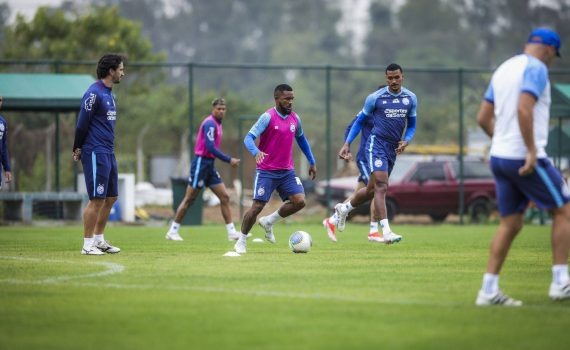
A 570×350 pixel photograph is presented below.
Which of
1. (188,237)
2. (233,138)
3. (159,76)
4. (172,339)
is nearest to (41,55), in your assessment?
(159,76)

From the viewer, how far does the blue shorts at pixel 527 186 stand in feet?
30.5

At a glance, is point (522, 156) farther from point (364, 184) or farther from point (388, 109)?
point (364, 184)

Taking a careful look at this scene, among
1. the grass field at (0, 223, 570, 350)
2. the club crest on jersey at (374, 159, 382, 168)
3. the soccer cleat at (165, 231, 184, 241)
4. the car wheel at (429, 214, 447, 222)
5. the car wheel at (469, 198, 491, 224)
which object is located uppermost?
the club crest on jersey at (374, 159, 382, 168)

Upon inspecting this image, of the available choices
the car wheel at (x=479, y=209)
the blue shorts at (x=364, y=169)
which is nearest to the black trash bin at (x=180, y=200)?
the car wheel at (x=479, y=209)

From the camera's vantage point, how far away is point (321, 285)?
34.7 feet

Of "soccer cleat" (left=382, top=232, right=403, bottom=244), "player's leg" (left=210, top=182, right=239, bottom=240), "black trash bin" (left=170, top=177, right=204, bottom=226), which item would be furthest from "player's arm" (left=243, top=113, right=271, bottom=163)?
"black trash bin" (left=170, top=177, right=204, bottom=226)

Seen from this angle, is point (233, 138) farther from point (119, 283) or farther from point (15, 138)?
point (119, 283)

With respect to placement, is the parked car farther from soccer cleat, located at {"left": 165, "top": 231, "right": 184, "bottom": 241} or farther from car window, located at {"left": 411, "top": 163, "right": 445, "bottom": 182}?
soccer cleat, located at {"left": 165, "top": 231, "right": 184, "bottom": 241}

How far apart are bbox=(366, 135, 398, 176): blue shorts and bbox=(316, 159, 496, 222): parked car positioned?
1164cm

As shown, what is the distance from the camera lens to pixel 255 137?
46.5 ft

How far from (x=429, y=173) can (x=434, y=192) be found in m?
0.58

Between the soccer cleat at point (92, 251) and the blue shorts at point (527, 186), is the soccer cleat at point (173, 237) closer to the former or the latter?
the soccer cleat at point (92, 251)

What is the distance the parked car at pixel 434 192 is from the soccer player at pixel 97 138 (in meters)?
14.5

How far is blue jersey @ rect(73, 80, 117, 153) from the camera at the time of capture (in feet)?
46.4
